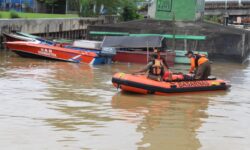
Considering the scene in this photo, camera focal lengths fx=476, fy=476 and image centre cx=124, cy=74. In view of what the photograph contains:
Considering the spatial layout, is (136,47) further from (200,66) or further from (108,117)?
(108,117)

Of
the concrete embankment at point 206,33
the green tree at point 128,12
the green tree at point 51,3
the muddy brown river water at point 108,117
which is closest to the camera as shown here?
the muddy brown river water at point 108,117

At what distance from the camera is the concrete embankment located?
2781cm

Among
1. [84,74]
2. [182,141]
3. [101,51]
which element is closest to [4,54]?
[101,51]

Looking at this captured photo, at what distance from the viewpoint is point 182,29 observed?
29562 millimetres

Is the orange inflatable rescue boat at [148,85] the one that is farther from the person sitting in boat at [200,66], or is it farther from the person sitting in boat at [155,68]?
the person sitting in boat at [200,66]

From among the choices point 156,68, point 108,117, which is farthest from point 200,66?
point 108,117

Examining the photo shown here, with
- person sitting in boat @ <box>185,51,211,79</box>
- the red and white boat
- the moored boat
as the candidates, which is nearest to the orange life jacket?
person sitting in boat @ <box>185,51,211,79</box>

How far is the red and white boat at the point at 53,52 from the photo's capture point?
73.4ft

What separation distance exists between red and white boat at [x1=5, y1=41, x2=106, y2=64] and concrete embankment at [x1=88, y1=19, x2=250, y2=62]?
6.40 meters

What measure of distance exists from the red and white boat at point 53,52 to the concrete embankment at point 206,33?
6.40 m

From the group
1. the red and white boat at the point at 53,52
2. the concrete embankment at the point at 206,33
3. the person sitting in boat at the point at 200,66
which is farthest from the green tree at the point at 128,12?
the person sitting in boat at the point at 200,66

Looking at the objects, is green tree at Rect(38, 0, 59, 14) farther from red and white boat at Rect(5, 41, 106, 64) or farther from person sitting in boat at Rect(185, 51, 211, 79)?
person sitting in boat at Rect(185, 51, 211, 79)

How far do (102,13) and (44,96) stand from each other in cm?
3404

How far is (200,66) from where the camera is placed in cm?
1516
